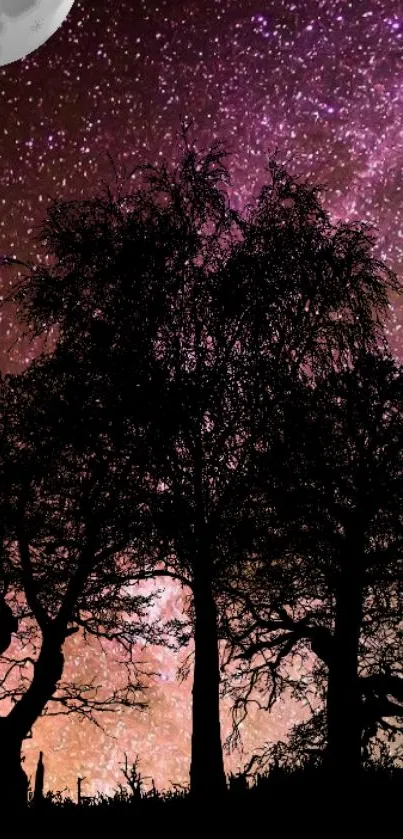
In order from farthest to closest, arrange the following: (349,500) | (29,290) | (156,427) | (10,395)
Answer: (349,500) < (10,395) < (29,290) < (156,427)

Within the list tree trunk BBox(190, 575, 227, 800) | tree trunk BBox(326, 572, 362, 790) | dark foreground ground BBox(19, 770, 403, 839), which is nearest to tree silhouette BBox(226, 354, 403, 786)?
tree trunk BBox(326, 572, 362, 790)

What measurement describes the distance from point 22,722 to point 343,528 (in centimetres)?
863

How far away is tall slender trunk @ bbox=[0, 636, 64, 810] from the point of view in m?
12.3

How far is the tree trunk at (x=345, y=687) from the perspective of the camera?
14.3 metres

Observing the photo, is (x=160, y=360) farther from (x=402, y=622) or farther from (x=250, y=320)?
(x=402, y=622)

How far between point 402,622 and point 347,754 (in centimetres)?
483

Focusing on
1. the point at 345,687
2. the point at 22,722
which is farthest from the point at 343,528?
the point at 22,722

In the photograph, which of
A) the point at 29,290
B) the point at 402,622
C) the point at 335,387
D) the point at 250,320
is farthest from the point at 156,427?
the point at 402,622

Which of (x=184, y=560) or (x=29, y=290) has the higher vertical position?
(x=29, y=290)

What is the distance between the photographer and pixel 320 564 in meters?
17.0

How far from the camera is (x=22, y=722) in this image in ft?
43.4

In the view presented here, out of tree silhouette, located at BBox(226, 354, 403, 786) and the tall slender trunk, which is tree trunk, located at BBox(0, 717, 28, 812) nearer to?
the tall slender trunk

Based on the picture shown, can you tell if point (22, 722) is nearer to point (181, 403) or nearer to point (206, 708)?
point (206, 708)

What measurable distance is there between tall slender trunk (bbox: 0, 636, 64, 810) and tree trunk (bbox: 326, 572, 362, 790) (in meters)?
5.63
